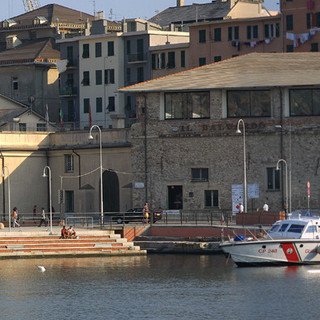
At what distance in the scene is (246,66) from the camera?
8412cm

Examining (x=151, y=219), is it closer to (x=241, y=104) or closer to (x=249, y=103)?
(x=241, y=104)

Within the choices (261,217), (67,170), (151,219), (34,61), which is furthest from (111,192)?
(34,61)

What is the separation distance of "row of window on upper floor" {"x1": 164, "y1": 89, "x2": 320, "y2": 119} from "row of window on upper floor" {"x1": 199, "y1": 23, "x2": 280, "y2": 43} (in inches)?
1300

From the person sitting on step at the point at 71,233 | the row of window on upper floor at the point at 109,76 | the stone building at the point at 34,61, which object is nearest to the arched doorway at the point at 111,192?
the person sitting on step at the point at 71,233

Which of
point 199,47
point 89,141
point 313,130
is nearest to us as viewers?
point 313,130

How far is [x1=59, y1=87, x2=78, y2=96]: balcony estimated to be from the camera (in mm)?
119500

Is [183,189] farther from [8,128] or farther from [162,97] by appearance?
[8,128]

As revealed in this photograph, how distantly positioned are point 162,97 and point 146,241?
1224 centimetres

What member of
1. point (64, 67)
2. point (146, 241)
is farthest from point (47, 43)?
point (146, 241)

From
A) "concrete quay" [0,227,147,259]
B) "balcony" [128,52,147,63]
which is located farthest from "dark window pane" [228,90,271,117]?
"balcony" [128,52,147,63]

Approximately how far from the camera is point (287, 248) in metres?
63.6

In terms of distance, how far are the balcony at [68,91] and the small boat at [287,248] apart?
57724 mm

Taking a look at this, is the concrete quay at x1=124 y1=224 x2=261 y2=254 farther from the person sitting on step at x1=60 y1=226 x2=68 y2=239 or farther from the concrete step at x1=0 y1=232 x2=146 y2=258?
the person sitting on step at x1=60 y1=226 x2=68 y2=239

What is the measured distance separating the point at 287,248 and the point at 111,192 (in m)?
27.5
